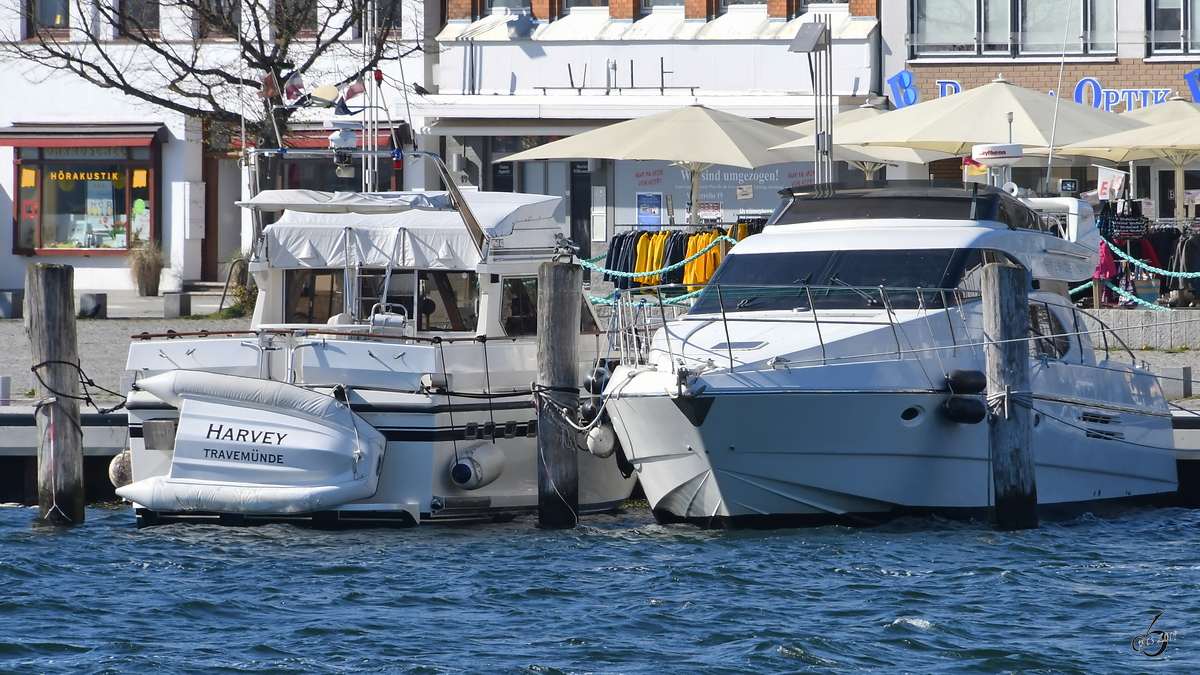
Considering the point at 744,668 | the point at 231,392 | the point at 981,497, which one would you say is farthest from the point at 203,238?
the point at 744,668

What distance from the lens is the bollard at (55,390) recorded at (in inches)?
501

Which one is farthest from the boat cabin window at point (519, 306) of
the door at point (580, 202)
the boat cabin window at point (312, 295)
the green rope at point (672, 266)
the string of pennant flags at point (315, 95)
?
the door at point (580, 202)

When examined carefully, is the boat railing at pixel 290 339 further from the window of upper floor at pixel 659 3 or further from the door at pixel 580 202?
the window of upper floor at pixel 659 3

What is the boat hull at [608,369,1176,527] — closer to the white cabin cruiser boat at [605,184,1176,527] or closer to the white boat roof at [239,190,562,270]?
the white cabin cruiser boat at [605,184,1176,527]

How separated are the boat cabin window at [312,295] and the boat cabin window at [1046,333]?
5.77 meters

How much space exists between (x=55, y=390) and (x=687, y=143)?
30.2 ft

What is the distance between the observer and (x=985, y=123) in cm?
1917

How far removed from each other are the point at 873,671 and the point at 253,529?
5627 mm

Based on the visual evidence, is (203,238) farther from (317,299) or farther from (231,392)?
(231,392)

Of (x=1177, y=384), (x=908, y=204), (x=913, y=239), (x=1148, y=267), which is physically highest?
(x=908, y=204)

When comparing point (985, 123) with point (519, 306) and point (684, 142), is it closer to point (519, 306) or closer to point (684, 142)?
point (684, 142)

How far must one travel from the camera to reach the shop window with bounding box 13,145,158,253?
28297 millimetres

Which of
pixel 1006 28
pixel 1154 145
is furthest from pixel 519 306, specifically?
pixel 1006 28

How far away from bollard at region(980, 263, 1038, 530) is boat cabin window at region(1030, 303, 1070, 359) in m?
0.93
